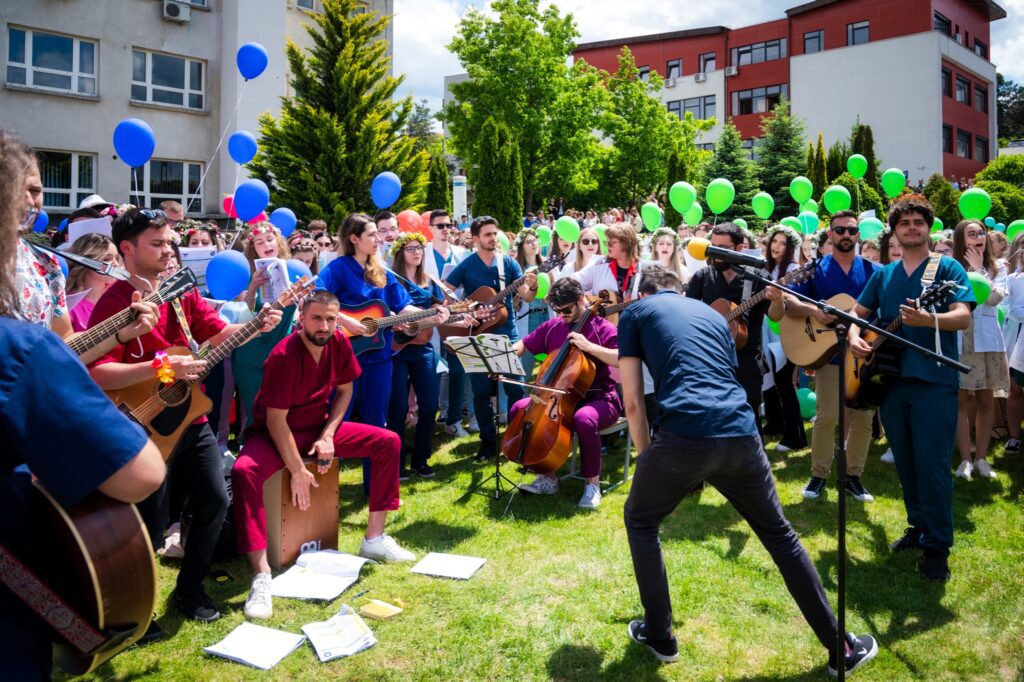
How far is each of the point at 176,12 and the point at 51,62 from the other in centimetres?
398

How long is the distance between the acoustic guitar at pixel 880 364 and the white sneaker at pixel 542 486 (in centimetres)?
243

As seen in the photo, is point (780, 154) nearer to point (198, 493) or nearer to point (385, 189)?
point (385, 189)

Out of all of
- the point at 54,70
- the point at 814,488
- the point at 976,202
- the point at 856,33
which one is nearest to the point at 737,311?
the point at 814,488

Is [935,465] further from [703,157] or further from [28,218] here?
[703,157]

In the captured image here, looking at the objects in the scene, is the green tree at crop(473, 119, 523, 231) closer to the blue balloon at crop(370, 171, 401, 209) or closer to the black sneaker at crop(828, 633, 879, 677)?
the blue balloon at crop(370, 171, 401, 209)

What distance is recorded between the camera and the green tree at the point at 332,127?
2088cm

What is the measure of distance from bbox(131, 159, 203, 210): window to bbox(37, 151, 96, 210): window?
1.24 meters

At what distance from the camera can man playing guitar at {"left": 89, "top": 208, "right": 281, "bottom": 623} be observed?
387 centimetres

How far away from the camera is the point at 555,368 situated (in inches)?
235

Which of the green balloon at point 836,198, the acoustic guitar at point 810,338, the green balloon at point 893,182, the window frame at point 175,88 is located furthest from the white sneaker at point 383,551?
the window frame at point 175,88

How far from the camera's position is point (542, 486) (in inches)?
244

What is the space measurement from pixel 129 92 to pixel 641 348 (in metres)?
24.1

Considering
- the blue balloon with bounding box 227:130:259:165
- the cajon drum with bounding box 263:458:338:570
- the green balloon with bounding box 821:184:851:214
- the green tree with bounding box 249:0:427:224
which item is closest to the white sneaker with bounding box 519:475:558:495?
the cajon drum with bounding box 263:458:338:570

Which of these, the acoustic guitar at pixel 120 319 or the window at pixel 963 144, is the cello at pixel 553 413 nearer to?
the acoustic guitar at pixel 120 319
